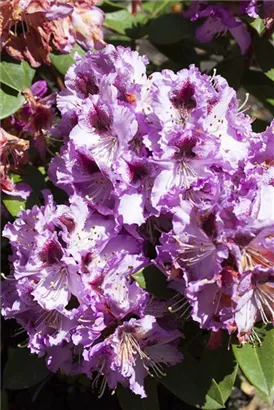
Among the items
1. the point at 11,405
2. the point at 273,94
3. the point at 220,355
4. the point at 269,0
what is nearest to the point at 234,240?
the point at 220,355

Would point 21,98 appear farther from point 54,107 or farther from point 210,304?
point 210,304

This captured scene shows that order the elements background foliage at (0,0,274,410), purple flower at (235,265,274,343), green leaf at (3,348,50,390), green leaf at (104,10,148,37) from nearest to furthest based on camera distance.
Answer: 1. purple flower at (235,265,274,343)
2. background foliage at (0,0,274,410)
3. green leaf at (3,348,50,390)
4. green leaf at (104,10,148,37)

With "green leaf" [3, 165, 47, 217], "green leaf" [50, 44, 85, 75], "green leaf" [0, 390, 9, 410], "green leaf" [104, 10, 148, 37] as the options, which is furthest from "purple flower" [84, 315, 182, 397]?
"green leaf" [104, 10, 148, 37]

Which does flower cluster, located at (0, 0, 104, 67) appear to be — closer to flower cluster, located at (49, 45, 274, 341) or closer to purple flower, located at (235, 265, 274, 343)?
flower cluster, located at (49, 45, 274, 341)

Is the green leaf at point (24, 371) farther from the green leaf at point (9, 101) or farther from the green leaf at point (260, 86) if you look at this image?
the green leaf at point (260, 86)

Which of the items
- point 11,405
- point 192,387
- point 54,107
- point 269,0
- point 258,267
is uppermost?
point 269,0

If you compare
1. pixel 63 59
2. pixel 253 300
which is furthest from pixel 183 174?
pixel 63 59

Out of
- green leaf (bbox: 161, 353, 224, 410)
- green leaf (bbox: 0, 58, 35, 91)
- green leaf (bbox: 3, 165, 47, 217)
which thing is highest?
green leaf (bbox: 0, 58, 35, 91)

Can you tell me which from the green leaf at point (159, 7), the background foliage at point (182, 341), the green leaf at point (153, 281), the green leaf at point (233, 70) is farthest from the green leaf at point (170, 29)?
the green leaf at point (153, 281)
